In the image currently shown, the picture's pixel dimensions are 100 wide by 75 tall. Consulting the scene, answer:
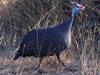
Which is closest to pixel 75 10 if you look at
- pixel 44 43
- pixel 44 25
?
pixel 44 43

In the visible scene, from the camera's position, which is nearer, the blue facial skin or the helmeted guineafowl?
the helmeted guineafowl

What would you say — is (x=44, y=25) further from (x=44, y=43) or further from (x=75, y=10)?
(x=44, y=43)

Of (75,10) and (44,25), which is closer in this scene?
(75,10)

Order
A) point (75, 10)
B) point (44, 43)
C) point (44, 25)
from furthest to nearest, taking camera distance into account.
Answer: point (44, 25), point (75, 10), point (44, 43)

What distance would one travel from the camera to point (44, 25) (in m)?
7.55

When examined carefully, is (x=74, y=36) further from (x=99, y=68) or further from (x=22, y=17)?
(x=99, y=68)

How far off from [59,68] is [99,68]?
2.67ft

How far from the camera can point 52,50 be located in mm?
6172

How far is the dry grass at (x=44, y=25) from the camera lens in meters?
6.54

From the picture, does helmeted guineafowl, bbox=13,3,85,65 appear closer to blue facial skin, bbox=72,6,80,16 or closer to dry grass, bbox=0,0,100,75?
dry grass, bbox=0,0,100,75

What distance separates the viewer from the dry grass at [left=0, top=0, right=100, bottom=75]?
6535 mm

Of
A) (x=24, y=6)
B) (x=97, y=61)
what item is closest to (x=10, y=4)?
(x=24, y=6)

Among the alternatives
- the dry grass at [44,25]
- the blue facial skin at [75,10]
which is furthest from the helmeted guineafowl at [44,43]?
the blue facial skin at [75,10]

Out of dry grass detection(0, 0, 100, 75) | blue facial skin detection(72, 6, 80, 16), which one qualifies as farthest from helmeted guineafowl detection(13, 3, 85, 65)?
blue facial skin detection(72, 6, 80, 16)
